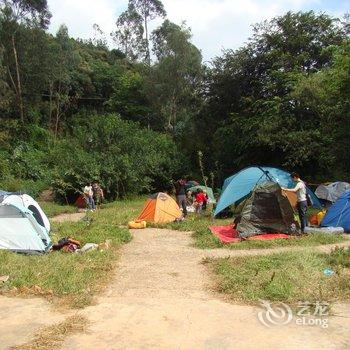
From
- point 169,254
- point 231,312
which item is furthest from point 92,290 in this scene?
point 169,254

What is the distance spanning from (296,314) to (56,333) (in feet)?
9.66

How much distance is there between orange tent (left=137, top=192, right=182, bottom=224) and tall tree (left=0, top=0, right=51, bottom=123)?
76.2 ft

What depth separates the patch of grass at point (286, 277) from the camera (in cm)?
648

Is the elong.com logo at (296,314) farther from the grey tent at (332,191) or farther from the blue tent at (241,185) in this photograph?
the grey tent at (332,191)

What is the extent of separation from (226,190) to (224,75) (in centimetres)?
1469

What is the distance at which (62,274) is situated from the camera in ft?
24.7

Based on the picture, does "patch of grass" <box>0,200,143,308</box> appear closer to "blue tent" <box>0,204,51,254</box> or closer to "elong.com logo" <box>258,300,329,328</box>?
"blue tent" <box>0,204,51,254</box>

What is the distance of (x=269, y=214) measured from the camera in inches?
472

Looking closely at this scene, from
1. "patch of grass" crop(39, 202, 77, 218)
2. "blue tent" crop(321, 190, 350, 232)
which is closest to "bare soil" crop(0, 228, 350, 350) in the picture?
"blue tent" crop(321, 190, 350, 232)

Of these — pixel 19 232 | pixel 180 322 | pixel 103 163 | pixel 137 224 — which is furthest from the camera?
pixel 103 163

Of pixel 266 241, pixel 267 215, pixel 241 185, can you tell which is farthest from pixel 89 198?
pixel 266 241

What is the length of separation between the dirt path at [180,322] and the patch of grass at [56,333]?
0.12m

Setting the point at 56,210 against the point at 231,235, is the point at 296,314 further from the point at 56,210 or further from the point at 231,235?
the point at 56,210

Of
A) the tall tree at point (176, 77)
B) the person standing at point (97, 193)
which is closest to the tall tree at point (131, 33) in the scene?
the tall tree at point (176, 77)
